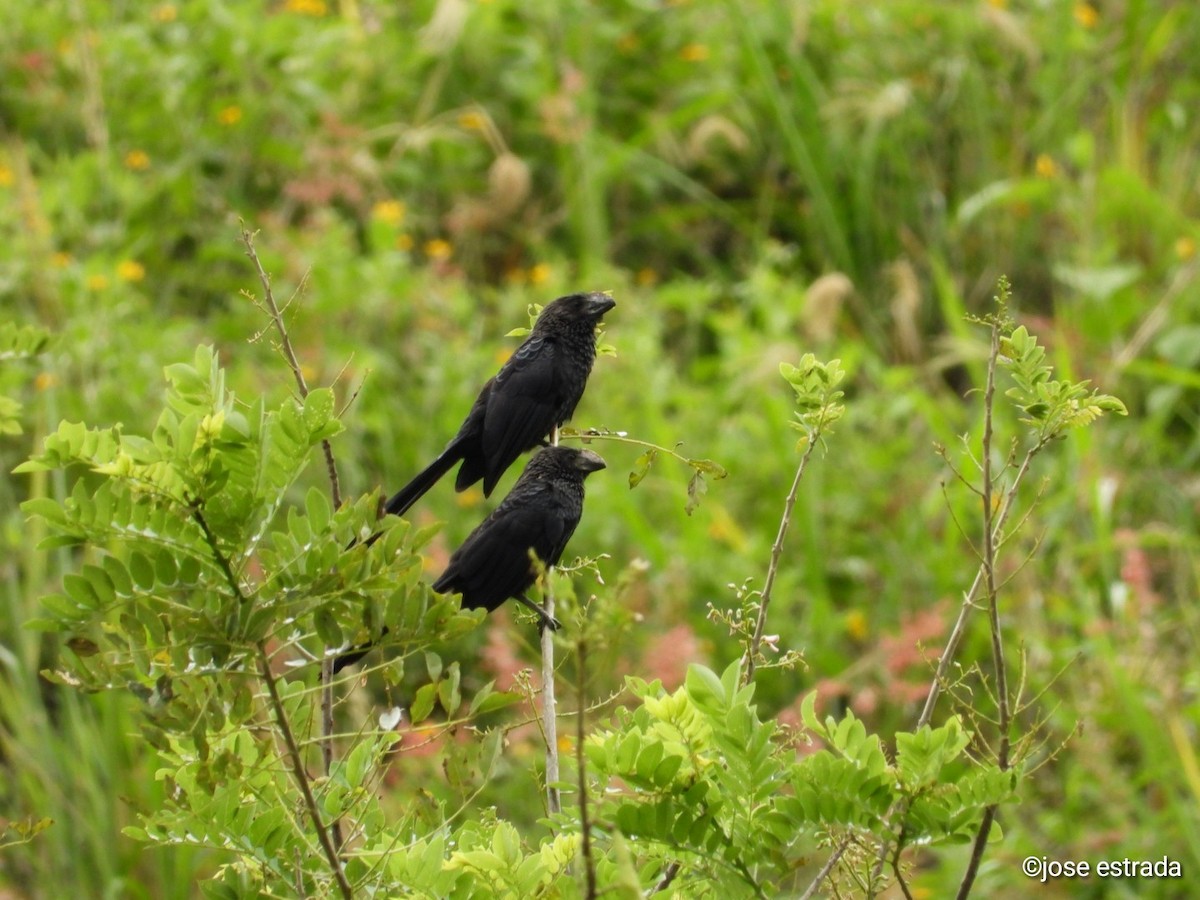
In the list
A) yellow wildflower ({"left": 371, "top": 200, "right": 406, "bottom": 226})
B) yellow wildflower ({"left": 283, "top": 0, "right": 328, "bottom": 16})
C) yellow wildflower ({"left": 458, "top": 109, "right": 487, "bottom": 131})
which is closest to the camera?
yellow wildflower ({"left": 371, "top": 200, "right": 406, "bottom": 226})

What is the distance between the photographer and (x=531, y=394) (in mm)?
2389

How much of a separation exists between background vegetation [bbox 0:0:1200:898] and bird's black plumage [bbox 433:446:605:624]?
66.3 inches

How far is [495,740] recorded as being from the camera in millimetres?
1699

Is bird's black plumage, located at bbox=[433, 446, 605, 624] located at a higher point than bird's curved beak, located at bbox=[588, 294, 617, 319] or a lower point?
lower

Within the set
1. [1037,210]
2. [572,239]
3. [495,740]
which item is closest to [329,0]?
[572,239]

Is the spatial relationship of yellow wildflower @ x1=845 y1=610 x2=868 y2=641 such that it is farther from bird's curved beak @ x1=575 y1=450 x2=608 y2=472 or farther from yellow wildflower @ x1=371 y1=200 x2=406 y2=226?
bird's curved beak @ x1=575 y1=450 x2=608 y2=472

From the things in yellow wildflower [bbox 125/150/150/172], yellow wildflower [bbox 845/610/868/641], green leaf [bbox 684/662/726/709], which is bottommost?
yellow wildflower [bbox 845/610/868/641]

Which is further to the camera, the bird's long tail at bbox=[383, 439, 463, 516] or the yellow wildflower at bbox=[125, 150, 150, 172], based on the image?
the yellow wildflower at bbox=[125, 150, 150, 172]

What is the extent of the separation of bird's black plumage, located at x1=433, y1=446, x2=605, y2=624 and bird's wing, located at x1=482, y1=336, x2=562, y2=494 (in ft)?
0.19

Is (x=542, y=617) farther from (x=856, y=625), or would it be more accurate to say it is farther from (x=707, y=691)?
(x=856, y=625)

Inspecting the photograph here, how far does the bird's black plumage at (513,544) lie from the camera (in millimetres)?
2244

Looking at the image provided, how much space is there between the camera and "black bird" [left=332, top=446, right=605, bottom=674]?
2244mm

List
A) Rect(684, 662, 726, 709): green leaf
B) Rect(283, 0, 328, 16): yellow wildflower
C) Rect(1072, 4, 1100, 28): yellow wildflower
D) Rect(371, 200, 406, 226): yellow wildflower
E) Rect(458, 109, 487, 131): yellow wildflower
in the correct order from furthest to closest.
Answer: Rect(1072, 4, 1100, 28): yellow wildflower → Rect(283, 0, 328, 16): yellow wildflower → Rect(458, 109, 487, 131): yellow wildflower → Rect(371, 200, 406, 226): yellow wildflower → Rect(684, 662, 726, 709): green leaf

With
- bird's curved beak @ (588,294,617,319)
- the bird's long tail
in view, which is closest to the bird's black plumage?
the bird's long tail
